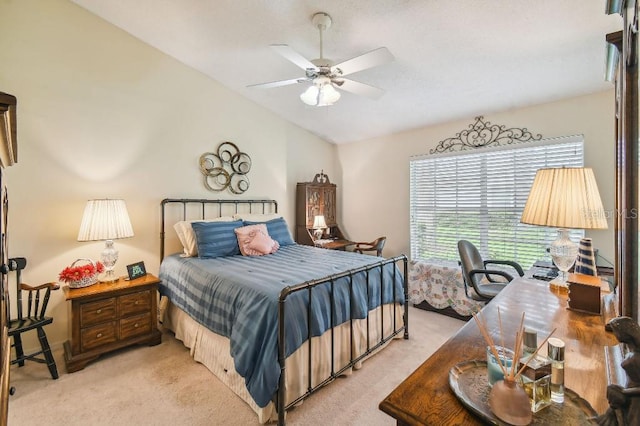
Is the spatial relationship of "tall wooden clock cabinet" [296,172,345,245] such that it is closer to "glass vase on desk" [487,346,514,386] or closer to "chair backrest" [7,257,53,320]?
"chair backrest" [7,257,53,320]

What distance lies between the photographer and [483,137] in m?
3.71

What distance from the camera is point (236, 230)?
10.8 ft

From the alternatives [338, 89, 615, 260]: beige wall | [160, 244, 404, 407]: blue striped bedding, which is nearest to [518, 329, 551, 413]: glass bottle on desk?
[160, 244, 404, 407]: blue striped bedding

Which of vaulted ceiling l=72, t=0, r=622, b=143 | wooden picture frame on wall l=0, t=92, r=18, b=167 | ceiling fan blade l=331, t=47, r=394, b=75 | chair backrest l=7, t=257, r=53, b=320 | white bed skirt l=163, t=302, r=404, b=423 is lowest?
white bed skirt l=163, t=302, r=404, b=423

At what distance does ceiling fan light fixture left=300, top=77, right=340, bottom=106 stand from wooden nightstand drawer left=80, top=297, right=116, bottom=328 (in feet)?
8.07

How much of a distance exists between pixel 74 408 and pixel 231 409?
41.5 inches

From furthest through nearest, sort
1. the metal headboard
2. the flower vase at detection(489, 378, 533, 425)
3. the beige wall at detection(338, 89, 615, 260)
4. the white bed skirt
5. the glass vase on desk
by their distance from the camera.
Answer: the metal headboard < the beige wall at detection(338, 89, 615, 260) < the white bed skirt < the glass vase on desk < the flower vase at detection(489, 378, 533, 425)

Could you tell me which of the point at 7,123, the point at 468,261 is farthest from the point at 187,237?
the point at 468,261

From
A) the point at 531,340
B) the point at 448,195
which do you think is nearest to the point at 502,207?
the point at 448,195

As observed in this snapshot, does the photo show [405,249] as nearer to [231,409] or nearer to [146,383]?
[231,409]

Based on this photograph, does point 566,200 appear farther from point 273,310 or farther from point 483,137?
point 483,137

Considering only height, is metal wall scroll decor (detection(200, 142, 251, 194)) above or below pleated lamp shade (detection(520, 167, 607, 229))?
above

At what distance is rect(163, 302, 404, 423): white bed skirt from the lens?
6.16ft

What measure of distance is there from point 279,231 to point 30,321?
236 centimetres
